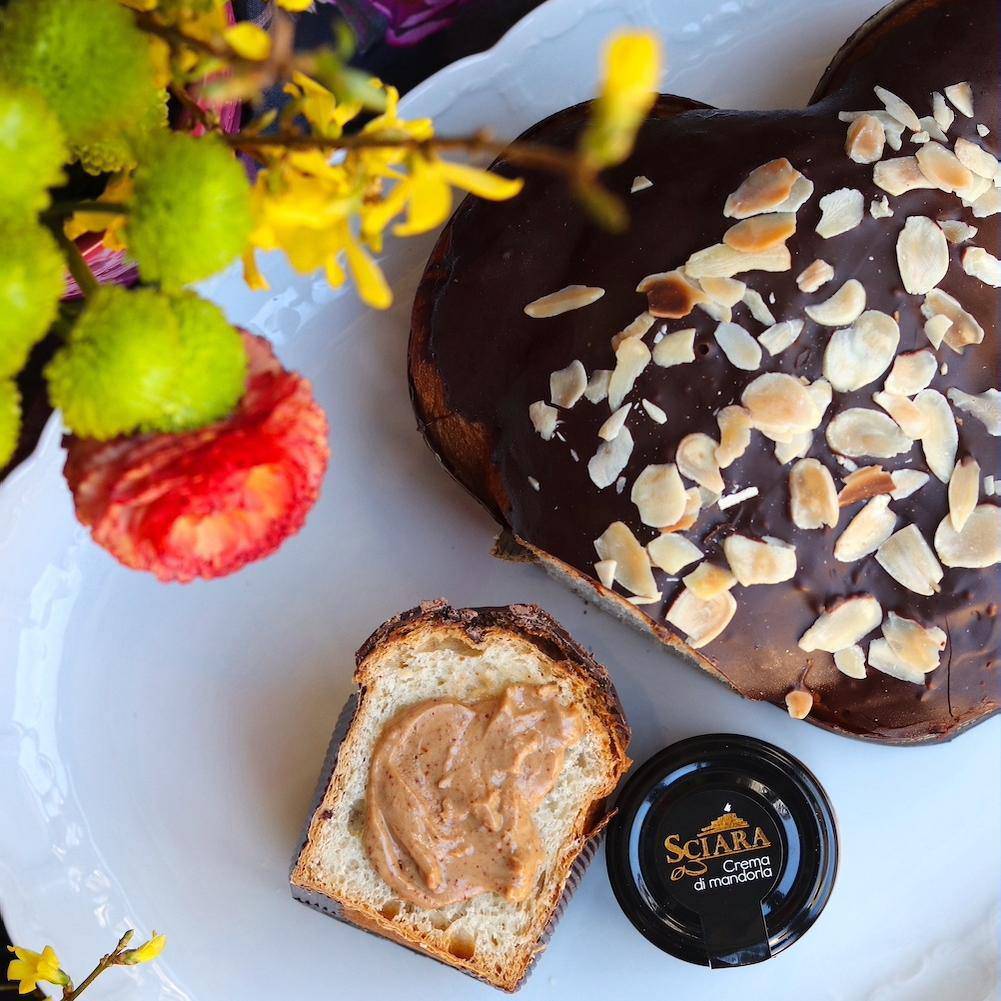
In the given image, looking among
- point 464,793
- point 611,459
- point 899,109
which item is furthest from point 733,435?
point 464,793

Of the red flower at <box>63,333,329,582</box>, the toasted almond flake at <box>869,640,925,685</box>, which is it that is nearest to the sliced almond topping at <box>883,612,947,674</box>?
the toasted almond flake at <box>869,640,925,685</box>

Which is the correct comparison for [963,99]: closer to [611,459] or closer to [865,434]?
[865,434]

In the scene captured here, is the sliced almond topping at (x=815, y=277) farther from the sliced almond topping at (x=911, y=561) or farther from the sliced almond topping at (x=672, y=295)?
the sliced almond topping at (x=911, y=561)

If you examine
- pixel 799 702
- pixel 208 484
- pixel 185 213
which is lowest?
pixel 799 702

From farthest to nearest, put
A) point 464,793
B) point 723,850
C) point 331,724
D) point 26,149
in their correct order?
1. point 331,724
2. point 723,850
3. point 464,793
4. point 26,149

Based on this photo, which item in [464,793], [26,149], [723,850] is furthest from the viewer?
[723,850]

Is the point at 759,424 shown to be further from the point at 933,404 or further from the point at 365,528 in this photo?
the point at 365,528

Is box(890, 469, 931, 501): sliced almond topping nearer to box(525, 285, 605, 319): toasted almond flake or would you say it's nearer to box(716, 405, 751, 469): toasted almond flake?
box(716, 405, 751, 469): toasted almond flake
